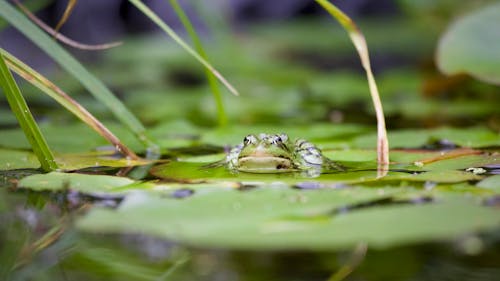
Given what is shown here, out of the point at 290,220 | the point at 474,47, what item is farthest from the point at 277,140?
the point at 474,47

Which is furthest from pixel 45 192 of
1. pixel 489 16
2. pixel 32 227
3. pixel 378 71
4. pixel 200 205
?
pixel 378 71

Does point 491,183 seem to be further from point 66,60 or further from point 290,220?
point 66,60

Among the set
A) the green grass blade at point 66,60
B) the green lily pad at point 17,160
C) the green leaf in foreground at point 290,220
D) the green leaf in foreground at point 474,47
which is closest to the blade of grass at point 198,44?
the green grass blade at point 66,60

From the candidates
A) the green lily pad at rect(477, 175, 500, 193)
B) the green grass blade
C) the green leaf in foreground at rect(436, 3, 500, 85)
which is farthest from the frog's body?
the green leaf in foreground at rect(436, 3, 500, 85)

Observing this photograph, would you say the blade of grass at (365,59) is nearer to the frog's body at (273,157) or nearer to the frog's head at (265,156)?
the frog's body at (273,157)

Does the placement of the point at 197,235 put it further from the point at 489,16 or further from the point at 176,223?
the point at 489,16
